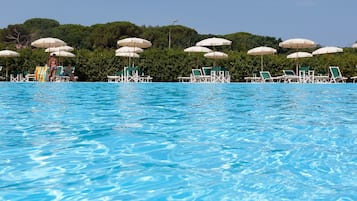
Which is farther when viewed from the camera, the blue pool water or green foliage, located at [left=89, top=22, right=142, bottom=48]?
green foliage, located at [left=89, top=22, right=142, bottom=48]

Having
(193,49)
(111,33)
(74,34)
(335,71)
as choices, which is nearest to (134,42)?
(193,49)

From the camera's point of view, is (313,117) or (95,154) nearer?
(95,154)

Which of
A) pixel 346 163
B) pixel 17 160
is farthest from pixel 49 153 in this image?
pixel 346 163

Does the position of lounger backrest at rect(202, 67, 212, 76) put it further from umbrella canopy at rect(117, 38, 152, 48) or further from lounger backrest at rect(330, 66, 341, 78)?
lounger backrest at rect(330, 66, 341, 78)

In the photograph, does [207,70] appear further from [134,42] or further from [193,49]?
[134,42]

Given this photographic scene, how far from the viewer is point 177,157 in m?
3.51

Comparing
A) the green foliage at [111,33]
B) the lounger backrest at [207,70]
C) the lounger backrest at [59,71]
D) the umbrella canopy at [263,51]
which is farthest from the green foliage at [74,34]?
the umbrella canopy at [263,51]

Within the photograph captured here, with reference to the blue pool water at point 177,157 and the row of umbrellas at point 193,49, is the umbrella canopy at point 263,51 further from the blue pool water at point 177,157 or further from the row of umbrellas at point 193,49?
the blue pool water at point 177,157

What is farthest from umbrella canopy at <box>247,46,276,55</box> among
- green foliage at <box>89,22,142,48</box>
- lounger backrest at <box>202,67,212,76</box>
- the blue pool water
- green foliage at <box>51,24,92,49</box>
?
green foliage at <box>51,24,92,49</box>

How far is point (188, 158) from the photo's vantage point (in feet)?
11.4

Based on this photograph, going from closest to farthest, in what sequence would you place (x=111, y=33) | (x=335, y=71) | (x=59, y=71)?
(x=335, y=71)
(x=59, y=71)
(x=111, y=33)

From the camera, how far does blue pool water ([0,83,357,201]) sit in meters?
2.59

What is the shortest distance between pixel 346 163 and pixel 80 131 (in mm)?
2785

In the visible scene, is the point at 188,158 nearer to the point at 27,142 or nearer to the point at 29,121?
the point at 27,142
